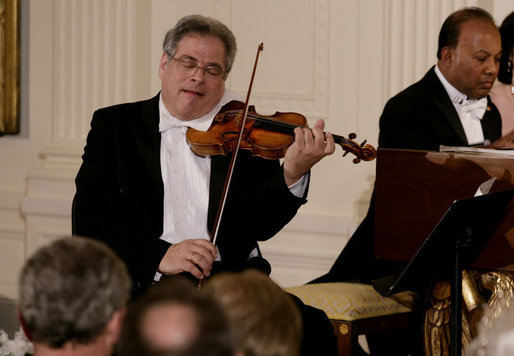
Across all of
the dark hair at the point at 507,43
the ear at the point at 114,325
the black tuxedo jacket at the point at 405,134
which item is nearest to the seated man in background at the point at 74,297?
the ear at the point at 114,325

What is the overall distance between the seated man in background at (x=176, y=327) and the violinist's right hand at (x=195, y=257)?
163 cm

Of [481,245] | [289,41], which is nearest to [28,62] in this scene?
[289,41]

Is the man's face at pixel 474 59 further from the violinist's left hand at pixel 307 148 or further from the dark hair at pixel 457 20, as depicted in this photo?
the violinist's left hand at pixel 307 148

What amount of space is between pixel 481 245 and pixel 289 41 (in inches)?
87.3

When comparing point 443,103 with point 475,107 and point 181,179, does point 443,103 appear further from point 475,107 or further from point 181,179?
point 181,179

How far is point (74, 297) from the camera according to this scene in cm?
147

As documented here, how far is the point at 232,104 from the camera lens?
3223mm

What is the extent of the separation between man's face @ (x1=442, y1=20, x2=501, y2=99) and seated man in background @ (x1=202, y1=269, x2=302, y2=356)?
2.86m

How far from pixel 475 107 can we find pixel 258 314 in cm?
300

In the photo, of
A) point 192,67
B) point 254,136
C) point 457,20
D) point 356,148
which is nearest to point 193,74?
point 192,67

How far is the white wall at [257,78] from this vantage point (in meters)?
4.83

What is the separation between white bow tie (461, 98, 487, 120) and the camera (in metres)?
4.10

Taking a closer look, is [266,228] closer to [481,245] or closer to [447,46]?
[481,245]

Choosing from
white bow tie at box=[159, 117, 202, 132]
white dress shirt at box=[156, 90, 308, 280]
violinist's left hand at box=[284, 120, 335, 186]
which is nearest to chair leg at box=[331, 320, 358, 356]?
white dress shirt at box=[156, 90, 308, 280]
